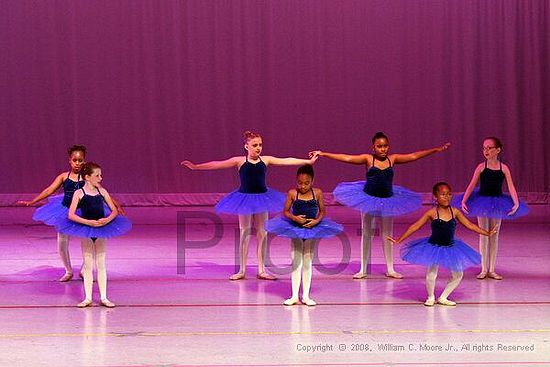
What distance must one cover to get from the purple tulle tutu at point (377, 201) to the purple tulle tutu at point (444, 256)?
2.67 ft

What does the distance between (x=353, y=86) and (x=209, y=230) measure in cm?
297

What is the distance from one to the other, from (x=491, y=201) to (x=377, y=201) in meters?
0.97

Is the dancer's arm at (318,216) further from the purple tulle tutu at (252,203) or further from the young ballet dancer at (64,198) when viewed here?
the young ballet dancer at (64,198)

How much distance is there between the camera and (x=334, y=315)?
6191 mm

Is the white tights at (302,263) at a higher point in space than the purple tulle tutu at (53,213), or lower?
lower

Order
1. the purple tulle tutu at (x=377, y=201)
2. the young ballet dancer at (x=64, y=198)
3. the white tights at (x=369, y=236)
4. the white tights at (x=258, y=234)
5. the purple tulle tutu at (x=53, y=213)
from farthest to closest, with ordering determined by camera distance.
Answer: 1. the white tights at (x=369, y=236)
2. the white tights at (x=258, y=234)
3. the purple tulle tutu at (x=377, y=201)
4. the young ballet dancer at (x=64, y=198)
5. the purple tulle tutu at (x=53, y=213)

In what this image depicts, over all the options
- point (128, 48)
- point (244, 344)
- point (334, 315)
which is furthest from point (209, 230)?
point (244, 344)

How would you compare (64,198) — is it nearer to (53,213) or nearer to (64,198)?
(64,198)

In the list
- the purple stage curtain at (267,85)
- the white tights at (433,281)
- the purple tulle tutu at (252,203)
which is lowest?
the white tights at (433,281)

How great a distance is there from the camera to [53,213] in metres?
7.06

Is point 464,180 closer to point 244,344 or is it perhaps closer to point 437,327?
point 437,327

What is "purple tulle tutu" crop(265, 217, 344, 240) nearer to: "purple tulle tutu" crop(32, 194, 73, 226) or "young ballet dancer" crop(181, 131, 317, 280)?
"young ballet dancer" crop(181, 131, 317, 280)

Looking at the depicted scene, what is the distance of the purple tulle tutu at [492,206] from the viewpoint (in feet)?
24.5

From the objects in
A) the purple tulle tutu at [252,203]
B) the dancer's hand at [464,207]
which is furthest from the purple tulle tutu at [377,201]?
the purple tulle tutu at [252,203]
